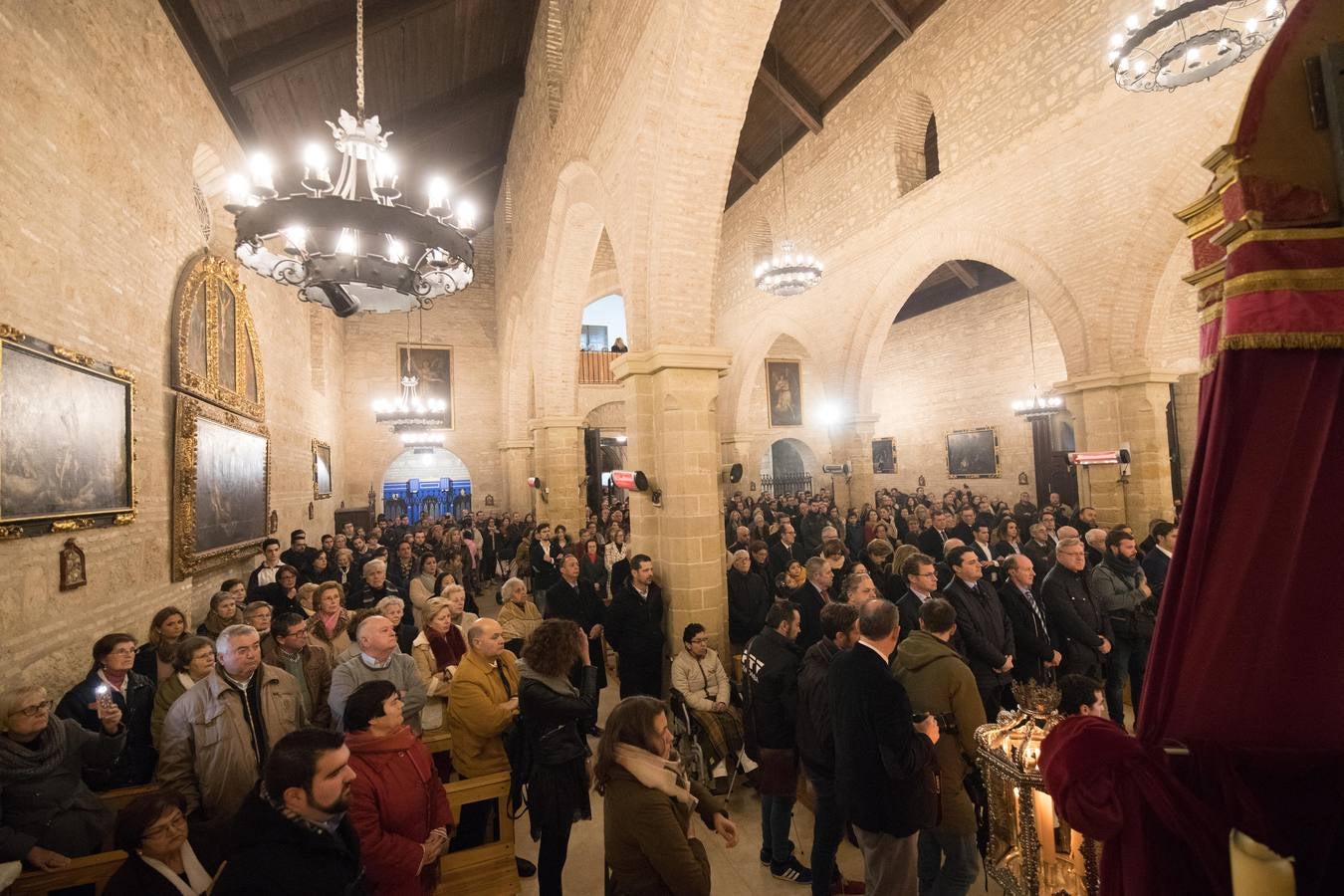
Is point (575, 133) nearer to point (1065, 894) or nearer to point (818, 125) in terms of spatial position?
point (818, 125)

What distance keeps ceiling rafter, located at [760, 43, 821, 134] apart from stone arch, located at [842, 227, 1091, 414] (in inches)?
143

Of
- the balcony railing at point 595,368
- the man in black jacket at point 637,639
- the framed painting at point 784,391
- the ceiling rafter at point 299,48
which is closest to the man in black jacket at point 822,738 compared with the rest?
the man in black jacket at point 637,639

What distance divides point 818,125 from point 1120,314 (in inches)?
296

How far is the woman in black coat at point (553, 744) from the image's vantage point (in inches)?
111

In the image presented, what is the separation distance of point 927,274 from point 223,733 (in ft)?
39.7

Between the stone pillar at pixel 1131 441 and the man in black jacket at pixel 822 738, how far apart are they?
7.73m

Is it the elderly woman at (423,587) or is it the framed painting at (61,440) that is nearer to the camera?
the framed painting at (61,440)

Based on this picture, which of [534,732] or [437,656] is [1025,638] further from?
[437,656]

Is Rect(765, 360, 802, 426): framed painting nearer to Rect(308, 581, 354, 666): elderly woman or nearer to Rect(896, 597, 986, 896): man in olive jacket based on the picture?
Rect(308, 581, 354, 666): elderly woman

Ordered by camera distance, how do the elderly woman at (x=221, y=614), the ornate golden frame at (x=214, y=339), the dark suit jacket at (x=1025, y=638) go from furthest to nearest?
1. the ornate golden frame at (x=214, y=339)
2. the elderly woman at (x=221, y=614)
3. the dark suit jacket at (x=1025, y=638)

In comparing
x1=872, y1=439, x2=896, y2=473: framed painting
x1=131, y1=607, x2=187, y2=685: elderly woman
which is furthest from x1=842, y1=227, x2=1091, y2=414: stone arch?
x1=131, y1=607, x2=187, y2=685: elderly woman

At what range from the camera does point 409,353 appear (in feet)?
52.7

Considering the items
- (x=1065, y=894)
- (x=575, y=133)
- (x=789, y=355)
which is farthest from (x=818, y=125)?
(x=1065, y=894)

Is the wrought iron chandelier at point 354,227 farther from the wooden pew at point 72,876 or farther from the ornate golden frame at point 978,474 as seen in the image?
the ornate golden frame at point 978,474
